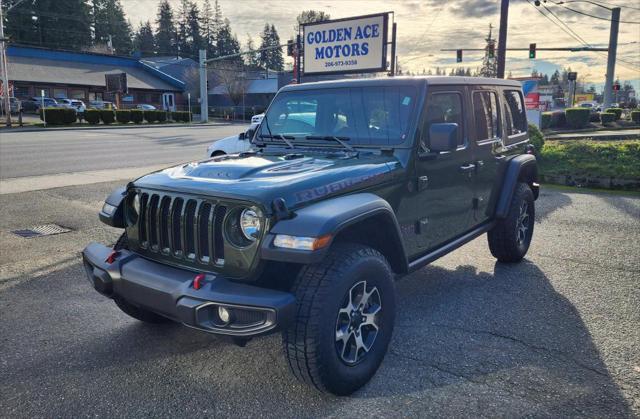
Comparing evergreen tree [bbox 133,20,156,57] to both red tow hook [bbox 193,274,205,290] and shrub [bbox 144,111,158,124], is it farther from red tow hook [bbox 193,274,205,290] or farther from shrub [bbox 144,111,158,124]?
red tow hook [bbox 193,274,205,290]

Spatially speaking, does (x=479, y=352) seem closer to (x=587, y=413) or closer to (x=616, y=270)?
(x=587, y=413)

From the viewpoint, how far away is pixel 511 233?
539 centimetres

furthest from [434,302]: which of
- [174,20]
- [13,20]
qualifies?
[174,20]

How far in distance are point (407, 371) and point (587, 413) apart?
105cm

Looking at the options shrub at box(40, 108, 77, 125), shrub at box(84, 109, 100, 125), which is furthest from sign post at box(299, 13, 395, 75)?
shrub at box(84, 109, 100, 125)

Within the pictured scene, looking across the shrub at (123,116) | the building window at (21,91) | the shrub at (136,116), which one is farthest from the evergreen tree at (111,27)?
the shrub at (123,116)

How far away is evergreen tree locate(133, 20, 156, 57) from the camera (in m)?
100

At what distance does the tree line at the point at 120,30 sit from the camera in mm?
70438

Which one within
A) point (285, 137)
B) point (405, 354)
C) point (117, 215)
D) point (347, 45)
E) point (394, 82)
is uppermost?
point (347, 45)

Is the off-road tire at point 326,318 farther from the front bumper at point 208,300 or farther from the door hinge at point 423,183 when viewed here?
the door hinge at point 423,183

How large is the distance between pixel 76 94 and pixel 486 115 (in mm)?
56112

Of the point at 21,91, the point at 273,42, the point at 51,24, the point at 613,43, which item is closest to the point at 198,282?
the point at 613,43

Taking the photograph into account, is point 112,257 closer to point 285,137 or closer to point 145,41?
point 285,137

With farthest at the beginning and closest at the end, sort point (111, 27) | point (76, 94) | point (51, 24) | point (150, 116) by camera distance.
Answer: point (111, 27) → point (51, 24) → point (76, 94) → point (150, 116)
